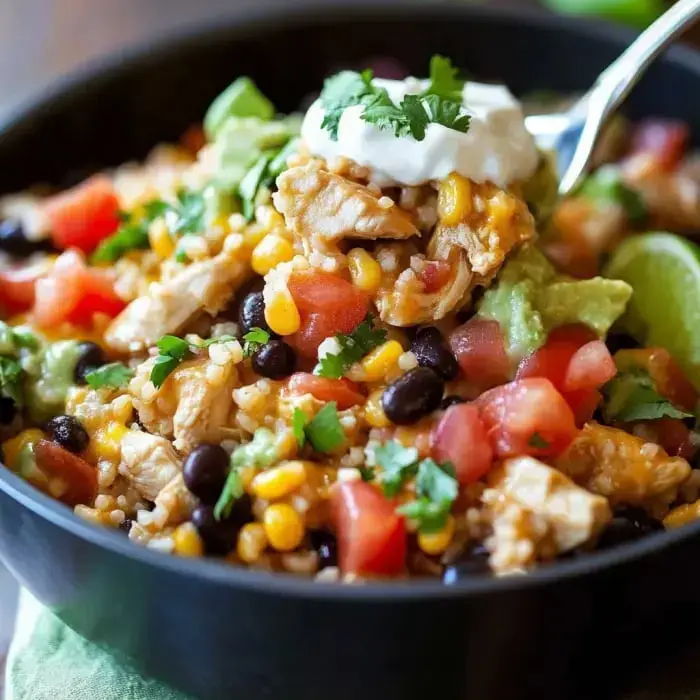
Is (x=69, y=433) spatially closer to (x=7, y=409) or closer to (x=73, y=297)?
(x=7, y=409)

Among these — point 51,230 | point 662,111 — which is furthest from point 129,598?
point 662,111

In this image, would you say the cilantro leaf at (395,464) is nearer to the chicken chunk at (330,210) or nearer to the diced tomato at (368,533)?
the diced tomato at (368,533)

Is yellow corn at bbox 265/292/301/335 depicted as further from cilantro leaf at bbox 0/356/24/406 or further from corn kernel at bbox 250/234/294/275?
cilantro leaf at bbox 0/356/24/406

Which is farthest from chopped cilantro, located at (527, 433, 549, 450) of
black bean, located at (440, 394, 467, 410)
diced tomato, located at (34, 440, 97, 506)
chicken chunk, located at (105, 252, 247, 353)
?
diced tomato, located at (34, 440, 97, 506)

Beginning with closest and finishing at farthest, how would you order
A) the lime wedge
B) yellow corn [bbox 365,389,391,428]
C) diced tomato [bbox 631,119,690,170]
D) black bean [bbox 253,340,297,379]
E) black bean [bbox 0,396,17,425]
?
yellow corn [bbox 365,389,391,428] → black bean [bbox 253,340,297,379] → black bean [bbox 0,396,17,425] → the lime wedge → diced tomato [bbox 631,119,690,170]

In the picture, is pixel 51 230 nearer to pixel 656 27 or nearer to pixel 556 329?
pixel 556 329

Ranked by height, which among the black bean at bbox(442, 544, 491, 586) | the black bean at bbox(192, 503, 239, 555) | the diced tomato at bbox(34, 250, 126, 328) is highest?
the diced tomato at bbox(34, 250, 126, 328)

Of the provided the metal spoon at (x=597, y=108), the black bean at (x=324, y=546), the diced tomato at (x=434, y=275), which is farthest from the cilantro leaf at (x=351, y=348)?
the metal spoon at (x=597, y=108)

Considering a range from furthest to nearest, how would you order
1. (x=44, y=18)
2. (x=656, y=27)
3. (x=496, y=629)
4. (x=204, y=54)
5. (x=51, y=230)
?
(x=44, y=18), (x=204, y=54), (x=51, y=230), (x=656, y=27), (x=496, y=629)
